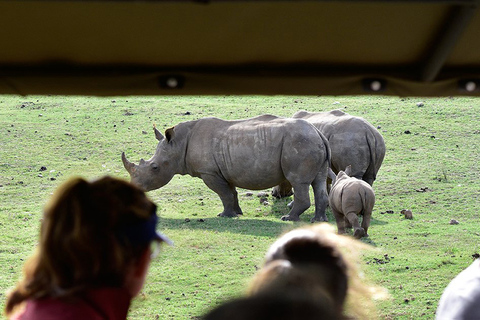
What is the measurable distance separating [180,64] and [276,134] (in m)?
9.84

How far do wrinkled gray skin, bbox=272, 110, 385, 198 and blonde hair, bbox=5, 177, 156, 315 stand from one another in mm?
11889

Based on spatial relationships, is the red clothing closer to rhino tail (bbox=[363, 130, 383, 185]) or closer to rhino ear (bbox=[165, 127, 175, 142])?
rhino ear (bbox=[165, 127, 175, 142])

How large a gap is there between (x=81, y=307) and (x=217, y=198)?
12.7 metres

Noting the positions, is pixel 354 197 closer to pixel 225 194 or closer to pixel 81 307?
pixel 225 194

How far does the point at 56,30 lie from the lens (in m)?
3.35

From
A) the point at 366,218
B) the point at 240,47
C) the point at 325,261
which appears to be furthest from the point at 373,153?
the point at 325,261

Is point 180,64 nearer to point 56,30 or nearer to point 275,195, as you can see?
point 56,30

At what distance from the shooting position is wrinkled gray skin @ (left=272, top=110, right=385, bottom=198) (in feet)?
46.5

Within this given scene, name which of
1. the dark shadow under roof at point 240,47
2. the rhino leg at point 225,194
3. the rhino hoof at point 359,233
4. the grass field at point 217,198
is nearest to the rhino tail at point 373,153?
the grass field at point 217,198

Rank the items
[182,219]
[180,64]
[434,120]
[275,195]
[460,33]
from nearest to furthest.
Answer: [460,33], [180,64], [182,219], [275,195], [434,120]

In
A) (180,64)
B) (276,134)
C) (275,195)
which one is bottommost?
(275,195)

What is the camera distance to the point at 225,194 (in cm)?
1364

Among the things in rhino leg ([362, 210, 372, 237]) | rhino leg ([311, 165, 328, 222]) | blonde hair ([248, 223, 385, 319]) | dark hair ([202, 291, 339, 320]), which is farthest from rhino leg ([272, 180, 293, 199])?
dark hair ([202, 291, 339, 320])

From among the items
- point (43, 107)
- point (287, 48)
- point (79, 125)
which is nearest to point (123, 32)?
point (287, 48)
